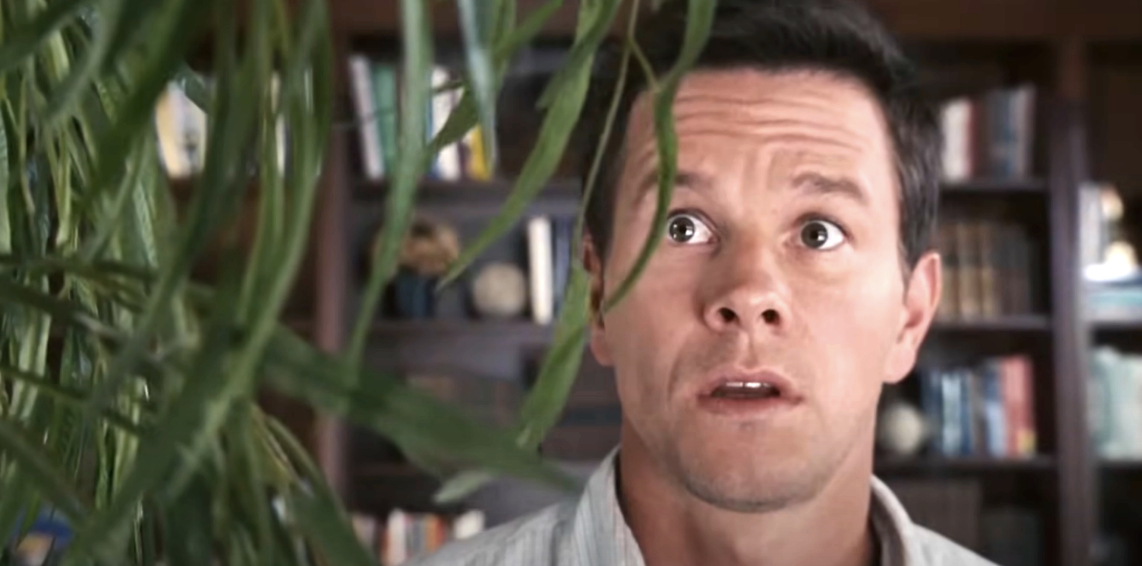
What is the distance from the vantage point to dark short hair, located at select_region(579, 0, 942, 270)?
1101 mm

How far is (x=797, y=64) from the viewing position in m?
1.11

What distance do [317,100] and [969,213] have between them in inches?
136

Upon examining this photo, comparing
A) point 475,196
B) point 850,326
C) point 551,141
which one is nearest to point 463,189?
point 475,196

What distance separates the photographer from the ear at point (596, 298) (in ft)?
3.61

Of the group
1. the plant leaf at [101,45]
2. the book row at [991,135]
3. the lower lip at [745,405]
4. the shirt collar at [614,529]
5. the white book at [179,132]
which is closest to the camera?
the plant leaf at [101,45]

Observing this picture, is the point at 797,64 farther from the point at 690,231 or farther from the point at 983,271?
the point at 983,271

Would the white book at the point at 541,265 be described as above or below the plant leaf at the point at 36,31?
below

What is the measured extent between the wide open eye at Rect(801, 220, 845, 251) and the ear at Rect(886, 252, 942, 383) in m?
0.11

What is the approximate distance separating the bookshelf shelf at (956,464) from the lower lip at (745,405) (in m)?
2.57

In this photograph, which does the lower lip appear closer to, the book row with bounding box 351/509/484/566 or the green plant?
the green plant

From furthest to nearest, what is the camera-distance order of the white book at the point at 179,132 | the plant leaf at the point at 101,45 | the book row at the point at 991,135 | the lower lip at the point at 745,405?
the book row at the point at 991,135
the white book at the point at 179,132
the lower lip at the point at 745,405
the plant leaf at the point at 101,45

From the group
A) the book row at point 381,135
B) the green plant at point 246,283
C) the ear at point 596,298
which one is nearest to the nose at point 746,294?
the ear at point 596,298

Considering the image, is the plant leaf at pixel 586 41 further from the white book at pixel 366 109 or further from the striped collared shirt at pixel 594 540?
the white book at pixel 366 109

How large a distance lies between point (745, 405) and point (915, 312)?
230mm
